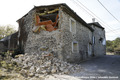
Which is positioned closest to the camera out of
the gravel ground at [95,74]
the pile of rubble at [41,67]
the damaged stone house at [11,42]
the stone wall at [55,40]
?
the gravel ground at [95,74]

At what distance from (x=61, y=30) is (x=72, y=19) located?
2384mm

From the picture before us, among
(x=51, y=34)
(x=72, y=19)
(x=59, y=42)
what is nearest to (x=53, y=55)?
(x=59, y=42)

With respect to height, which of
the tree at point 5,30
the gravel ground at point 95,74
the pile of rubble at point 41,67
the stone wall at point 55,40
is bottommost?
the gravel ground at point 95,74

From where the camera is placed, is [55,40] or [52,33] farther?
[52,33]

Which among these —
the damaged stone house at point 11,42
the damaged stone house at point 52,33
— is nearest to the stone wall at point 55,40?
the damaged stone house at point 52,33

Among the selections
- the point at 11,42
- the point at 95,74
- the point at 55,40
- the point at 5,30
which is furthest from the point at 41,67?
the point at 5,30

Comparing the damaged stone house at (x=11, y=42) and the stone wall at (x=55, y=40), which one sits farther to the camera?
the damaged stone house at (x=11, y=42)

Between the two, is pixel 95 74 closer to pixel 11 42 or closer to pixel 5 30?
pixel 11 42

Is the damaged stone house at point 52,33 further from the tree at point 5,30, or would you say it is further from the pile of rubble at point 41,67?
the tree at point 5,30

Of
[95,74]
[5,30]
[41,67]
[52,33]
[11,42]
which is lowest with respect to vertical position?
[95,74]

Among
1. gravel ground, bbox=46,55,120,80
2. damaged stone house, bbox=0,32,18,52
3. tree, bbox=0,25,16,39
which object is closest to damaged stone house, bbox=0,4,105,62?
gravel ground, bbox=46,55,120,80

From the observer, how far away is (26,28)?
9.12 meters

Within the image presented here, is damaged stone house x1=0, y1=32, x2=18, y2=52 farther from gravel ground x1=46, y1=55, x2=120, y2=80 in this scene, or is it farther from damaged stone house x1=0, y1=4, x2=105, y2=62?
gravel ground x1=46, y1=55, x2=120, y2=80

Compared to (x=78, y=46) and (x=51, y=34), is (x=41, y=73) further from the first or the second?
(x=78, y=46)
